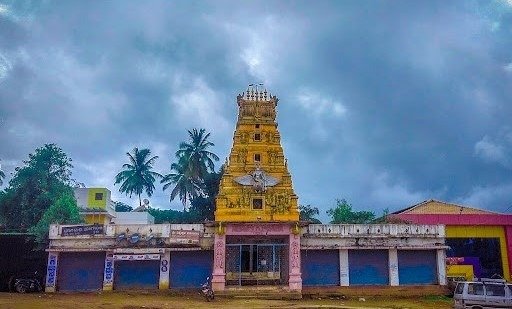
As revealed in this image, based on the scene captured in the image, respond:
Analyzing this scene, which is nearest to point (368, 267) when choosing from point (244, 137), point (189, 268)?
point (189, 268)

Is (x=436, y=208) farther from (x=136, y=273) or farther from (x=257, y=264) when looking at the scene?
(x=136, y=273)

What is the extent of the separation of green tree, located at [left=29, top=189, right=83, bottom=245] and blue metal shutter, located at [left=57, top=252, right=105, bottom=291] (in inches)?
101

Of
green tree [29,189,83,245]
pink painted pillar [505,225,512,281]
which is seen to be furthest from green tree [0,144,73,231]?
pink painted pillar [505,225,512,281]

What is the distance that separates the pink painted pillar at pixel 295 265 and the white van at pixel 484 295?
10.6m

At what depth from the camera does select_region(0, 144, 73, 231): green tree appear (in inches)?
1578

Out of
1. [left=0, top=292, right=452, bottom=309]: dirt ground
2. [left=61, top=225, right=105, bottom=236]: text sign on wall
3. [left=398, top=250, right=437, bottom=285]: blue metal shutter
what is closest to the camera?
[left=0, top=292, right=452, bottom=309]: dirt ground

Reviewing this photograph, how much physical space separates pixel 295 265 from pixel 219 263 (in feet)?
15.3

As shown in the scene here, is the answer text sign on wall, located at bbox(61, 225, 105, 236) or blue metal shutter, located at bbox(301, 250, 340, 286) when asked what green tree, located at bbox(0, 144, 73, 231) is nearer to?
text sign on wall, located at bbox(61, 225, 105, 236)

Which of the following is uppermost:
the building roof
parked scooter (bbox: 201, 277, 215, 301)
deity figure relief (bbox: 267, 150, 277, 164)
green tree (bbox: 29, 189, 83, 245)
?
deity figure relief (bbox: 267, 150, 277, 164)

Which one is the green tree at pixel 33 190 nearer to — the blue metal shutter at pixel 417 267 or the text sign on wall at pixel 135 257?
the text sign on wall at pixel 135 257

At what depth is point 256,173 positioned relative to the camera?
30.7 metres

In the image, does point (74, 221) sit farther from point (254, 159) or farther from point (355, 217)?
point (355, 217)

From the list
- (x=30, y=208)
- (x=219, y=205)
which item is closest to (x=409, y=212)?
(x=219, y=205)

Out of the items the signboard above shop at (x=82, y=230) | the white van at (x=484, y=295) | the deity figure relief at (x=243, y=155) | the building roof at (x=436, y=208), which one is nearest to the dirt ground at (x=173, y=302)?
the signboard above shop at (x=82, y=230)
